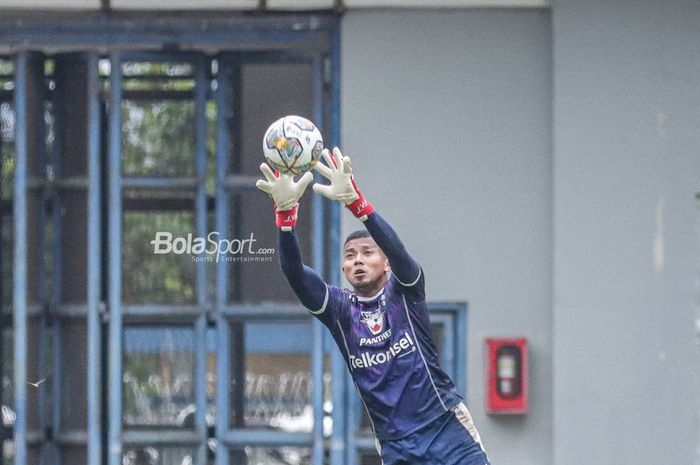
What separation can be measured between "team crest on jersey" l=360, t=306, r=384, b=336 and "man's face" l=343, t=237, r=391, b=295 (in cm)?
13

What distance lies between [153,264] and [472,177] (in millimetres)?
1879

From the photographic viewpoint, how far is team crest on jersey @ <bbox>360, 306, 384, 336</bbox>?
6.44 metres

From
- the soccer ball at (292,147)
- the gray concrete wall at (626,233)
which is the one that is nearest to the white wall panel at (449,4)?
the gray concrete wall at (626,233)

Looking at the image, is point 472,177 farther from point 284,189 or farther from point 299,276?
point 284,189

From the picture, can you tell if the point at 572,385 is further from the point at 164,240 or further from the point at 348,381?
the point at 164,240

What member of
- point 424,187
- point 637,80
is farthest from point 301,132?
point 637,80

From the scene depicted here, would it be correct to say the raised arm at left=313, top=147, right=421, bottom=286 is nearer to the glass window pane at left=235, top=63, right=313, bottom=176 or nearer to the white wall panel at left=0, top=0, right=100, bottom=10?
the glass window pane at left=235, top=63, right=313, bottom=176

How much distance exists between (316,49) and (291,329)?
1598 millimetres

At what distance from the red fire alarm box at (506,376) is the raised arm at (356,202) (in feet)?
6.25

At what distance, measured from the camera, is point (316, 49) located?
823 centimetres

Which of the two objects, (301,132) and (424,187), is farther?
(424,187)

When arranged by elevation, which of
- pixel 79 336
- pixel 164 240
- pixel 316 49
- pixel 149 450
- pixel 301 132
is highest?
pixel 316 49

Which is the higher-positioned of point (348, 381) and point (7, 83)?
point (7, 83)

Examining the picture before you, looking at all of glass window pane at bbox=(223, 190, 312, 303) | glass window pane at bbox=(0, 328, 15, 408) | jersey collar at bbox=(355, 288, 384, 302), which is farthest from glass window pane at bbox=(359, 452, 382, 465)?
glass window pane at bbox=(0, 328, 15, 408)
